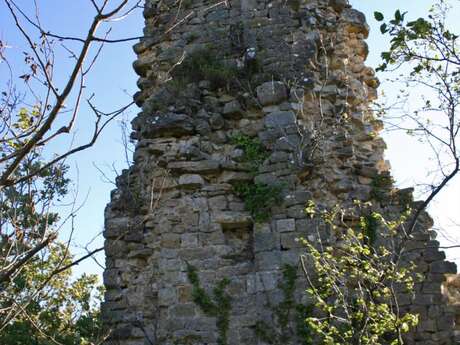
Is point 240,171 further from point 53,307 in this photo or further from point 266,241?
point 53,307

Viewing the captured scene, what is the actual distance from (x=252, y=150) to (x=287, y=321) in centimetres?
184

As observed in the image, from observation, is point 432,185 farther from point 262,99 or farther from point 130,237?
point 130,237

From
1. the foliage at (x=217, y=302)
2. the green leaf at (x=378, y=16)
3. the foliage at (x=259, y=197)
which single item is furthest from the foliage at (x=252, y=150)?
the green leaf at (x=378, y=16)

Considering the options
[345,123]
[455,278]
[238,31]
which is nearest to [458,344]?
[455,278]

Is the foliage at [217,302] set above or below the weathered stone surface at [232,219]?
below

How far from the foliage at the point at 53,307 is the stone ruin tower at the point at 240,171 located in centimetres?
86

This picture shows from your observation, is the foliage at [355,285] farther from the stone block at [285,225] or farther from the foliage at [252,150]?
the foliage at [252,150]

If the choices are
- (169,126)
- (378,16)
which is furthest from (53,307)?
(378,16)

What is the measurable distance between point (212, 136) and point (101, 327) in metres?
2.27

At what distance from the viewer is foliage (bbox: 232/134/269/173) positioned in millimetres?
6352

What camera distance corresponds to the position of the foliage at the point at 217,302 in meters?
5.63

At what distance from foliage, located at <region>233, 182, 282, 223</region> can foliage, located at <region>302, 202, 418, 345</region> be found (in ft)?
1.41

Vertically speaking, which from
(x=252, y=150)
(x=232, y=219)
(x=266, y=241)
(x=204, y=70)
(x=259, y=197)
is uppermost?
(x=204, y=70)

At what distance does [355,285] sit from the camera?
5.70m
